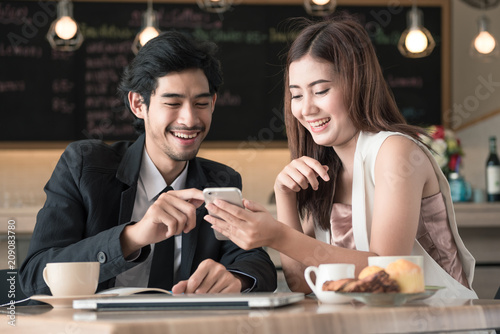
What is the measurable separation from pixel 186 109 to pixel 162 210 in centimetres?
59

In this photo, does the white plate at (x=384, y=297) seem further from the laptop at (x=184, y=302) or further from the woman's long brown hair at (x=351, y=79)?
the woman's long brown hair at (x=351, y=79)

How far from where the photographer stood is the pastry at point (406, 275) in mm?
1125

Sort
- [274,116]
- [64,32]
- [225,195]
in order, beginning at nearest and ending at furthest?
1. [225,195]
2. [64,32]
3. [274,116]

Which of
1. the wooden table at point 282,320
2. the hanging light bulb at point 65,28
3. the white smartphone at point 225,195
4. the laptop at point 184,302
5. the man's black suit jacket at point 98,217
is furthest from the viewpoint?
the hanging light bulb at point 65,28

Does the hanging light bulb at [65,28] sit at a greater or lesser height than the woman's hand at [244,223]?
greater

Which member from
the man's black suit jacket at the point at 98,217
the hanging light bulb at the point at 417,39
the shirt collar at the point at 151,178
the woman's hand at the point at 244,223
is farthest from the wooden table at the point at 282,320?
the hanging light bulb at the point at 417,39

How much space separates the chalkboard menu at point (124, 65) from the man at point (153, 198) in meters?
2.52

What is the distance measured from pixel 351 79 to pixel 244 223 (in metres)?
0.57

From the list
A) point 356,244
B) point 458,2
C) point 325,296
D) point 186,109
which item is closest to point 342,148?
point 356,244

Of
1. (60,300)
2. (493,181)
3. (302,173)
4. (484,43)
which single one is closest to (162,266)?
(302,173)

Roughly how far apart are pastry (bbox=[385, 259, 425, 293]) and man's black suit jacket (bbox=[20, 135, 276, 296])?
540 millimetres

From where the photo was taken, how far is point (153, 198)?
79.4 inches

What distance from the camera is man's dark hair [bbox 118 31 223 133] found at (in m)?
2.04

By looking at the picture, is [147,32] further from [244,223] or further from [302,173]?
[244,223]
